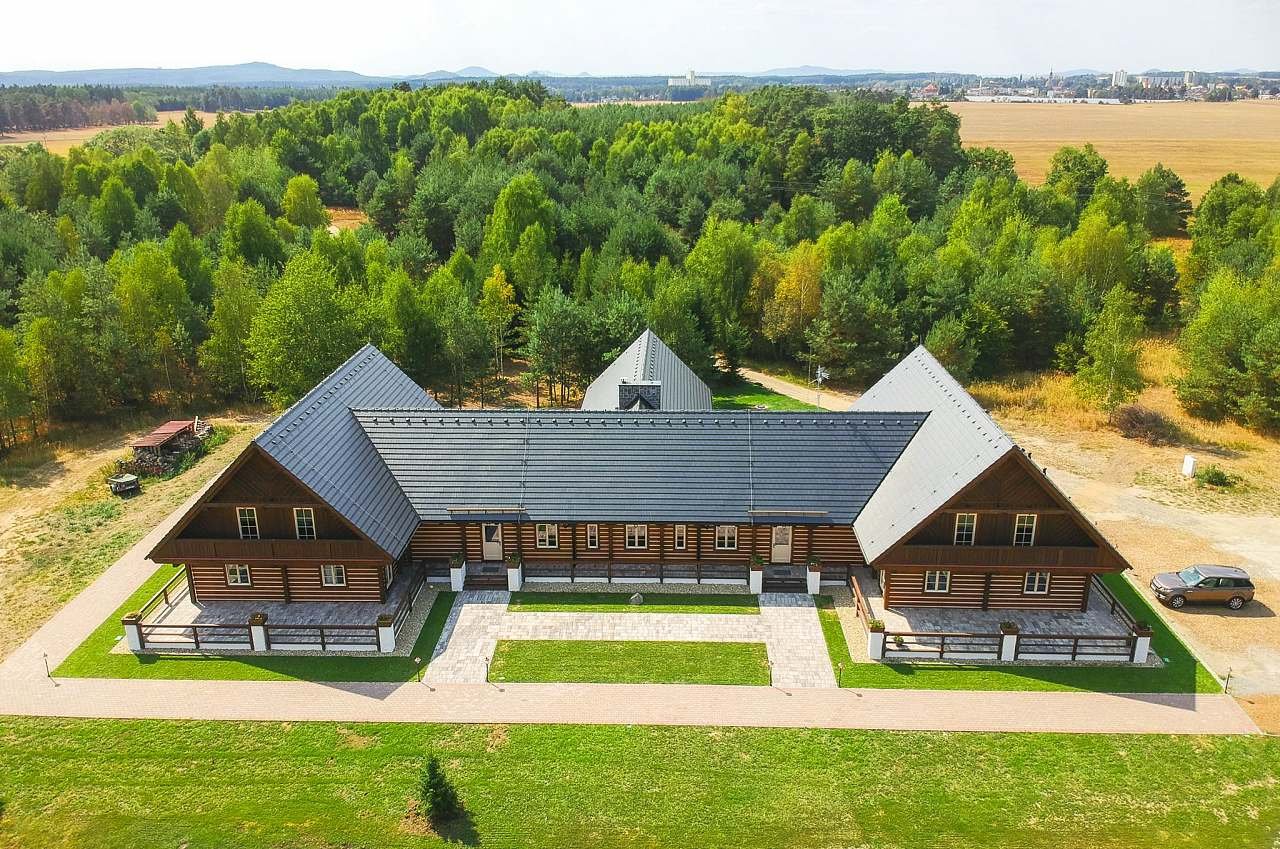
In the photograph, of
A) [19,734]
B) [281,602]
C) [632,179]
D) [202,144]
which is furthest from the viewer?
[202,144]

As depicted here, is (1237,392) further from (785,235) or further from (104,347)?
(104,347)

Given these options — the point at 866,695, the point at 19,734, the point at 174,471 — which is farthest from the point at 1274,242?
the point at 19,734

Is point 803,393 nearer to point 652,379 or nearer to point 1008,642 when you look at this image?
point 652,379

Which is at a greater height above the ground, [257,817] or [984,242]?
[984,242]

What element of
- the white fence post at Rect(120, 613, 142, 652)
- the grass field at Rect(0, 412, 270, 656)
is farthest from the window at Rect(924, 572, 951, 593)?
the grass field at Rect(0, 412, 270, 656)

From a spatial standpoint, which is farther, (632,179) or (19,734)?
(632,179)

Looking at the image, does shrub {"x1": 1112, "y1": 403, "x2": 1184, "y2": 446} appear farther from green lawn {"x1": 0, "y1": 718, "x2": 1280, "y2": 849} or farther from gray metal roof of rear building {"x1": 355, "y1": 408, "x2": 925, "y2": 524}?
green lawn {"x1": 0, "y1": 718, "x2": 1280, "y2": 849}
